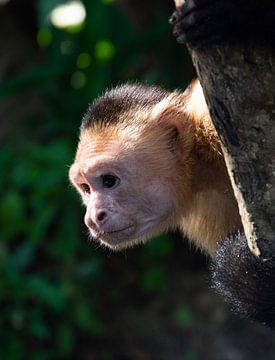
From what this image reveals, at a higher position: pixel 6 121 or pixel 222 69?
pixel 222 69

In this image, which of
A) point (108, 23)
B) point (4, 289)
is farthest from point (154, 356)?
point (108, 23)

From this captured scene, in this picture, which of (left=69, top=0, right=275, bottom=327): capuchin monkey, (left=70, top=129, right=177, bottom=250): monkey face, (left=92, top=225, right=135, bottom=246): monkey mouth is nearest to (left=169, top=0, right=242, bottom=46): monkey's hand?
(left=69, top=0, right=275, bottom=327): capuchin monkey

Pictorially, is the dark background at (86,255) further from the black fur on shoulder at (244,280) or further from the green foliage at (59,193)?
the black fur on shoulder at (244,280)

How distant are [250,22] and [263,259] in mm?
773

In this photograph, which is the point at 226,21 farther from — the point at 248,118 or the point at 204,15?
the point at 248,118

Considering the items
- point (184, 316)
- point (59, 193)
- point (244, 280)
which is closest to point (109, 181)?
point (244, 280)

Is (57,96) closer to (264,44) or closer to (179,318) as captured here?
(179,318)

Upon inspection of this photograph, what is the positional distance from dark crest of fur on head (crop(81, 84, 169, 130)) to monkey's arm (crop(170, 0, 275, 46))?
3.53 ft

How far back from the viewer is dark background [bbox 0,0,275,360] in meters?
5.62

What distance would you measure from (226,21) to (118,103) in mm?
1210

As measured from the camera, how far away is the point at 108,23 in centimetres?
553

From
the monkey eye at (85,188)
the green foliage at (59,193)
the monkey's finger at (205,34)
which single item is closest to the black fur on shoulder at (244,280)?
the monkey eye at (85,188)

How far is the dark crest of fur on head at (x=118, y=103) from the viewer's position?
3.32m

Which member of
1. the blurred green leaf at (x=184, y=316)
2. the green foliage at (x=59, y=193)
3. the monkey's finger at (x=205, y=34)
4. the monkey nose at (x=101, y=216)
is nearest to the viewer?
the monkey's finger at (x=205, y=34)
